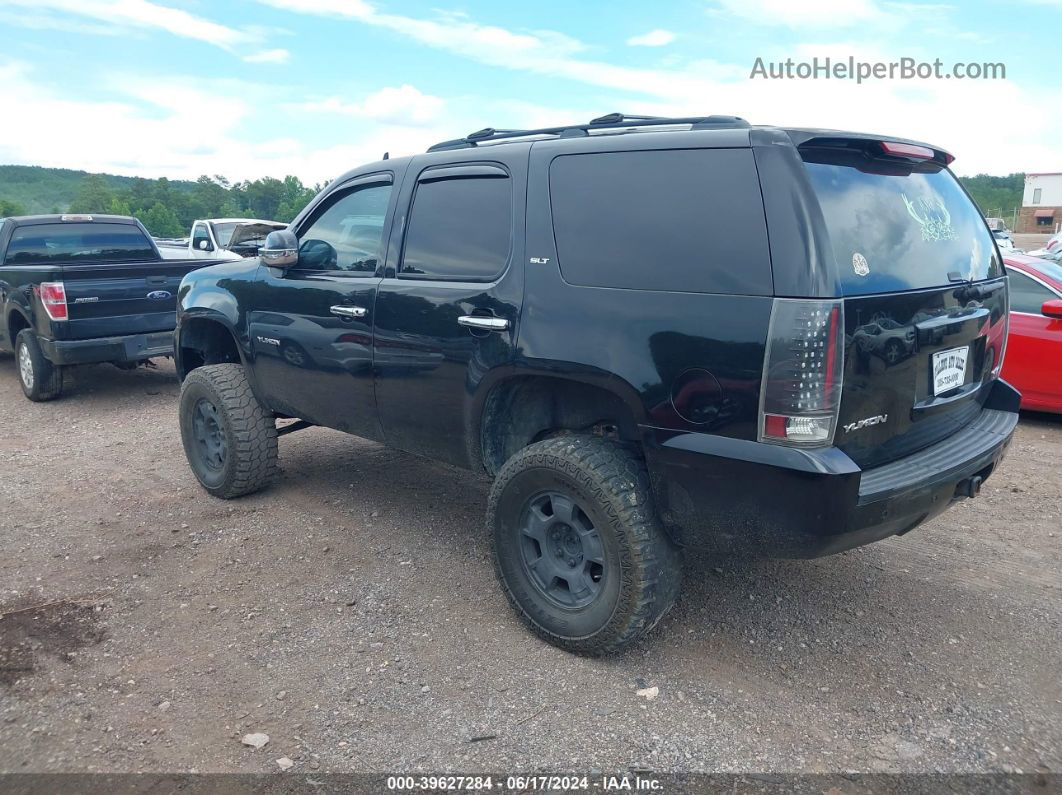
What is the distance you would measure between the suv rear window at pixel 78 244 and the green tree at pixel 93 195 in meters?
36.4

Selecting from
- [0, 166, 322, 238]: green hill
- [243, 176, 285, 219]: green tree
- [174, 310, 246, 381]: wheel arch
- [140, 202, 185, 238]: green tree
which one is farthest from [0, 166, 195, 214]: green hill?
[174, 310, 246, 381]: wheel arch

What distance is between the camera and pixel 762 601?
3883 mm

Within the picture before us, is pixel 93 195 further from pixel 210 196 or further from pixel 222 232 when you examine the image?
pixel 222 232

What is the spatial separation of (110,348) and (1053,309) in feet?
27.6

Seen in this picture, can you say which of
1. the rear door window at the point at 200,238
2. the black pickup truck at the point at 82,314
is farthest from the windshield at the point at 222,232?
the black pickup truck at the point at 82,314

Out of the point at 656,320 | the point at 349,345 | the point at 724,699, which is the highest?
the point at 656,320

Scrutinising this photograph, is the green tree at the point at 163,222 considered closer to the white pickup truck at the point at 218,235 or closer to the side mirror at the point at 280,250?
the white pickup truck at the point at 218,235

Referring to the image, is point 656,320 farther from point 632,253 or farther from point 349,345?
point 349,345

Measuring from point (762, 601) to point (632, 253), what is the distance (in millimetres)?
1832

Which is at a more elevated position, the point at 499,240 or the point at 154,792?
the point at 499,240

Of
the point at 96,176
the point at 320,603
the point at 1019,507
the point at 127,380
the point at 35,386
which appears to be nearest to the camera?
the point at 320,603

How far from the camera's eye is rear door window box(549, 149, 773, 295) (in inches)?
111

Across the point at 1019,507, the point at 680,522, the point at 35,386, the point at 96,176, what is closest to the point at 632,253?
the point at 680,522

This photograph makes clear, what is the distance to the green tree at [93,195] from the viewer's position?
4453 cm
